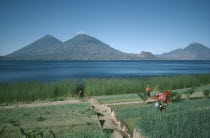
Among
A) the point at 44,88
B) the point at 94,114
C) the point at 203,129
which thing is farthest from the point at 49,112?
the point at 203,129

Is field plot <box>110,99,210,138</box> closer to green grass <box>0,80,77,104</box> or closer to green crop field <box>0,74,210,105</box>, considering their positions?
green crop field <box>0,74,210,105</box>

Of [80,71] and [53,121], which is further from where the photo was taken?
[80,71]

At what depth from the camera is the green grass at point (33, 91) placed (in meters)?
13.6

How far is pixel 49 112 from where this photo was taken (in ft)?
31.0

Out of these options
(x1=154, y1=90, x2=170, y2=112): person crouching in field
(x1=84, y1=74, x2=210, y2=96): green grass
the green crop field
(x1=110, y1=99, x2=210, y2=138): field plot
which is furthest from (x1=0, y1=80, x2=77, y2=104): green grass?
(x1=110, y1=99, x2=210, y2=138): field plot

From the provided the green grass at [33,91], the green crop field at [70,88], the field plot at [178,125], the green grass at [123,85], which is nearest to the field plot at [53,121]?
the field plot at [178,125]

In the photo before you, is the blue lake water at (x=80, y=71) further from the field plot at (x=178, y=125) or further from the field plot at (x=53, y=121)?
the field plot at (x=178, y=125)

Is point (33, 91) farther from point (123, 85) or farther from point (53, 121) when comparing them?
point (123, 85)

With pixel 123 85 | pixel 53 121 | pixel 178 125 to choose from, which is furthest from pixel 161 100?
pixel 123 85

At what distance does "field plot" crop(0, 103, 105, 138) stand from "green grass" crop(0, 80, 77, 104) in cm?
428

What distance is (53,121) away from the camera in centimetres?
795

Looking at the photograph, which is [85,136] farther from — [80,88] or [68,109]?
[80,88]

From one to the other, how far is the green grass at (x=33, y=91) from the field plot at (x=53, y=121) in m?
4.28

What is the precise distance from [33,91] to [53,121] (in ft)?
23.2
